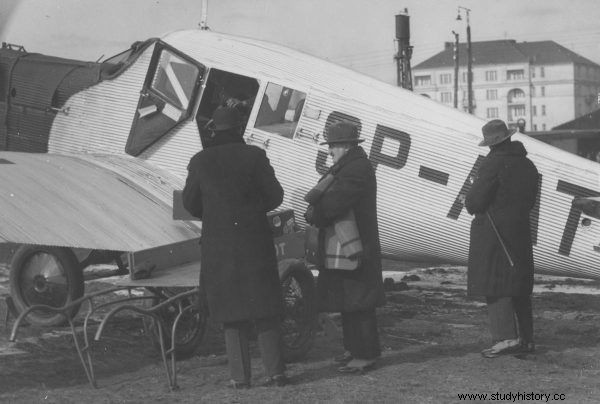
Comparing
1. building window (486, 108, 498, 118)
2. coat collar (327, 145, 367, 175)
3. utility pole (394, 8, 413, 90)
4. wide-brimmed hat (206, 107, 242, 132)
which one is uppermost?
building window (486, 108, 498, 118)

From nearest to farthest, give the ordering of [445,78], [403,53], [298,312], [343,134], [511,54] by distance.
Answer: [343,134] < [298,312] < [403,53] < [511,54] < [445,78]

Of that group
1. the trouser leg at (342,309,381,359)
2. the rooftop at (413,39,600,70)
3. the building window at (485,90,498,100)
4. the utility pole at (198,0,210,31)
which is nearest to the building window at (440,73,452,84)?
the rooftop at (413,39,600,70)

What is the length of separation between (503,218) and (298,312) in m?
1.63

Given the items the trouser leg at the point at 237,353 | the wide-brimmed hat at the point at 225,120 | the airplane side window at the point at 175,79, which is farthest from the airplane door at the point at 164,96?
the trouser leg at the point at 237,353

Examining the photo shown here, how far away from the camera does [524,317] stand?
7.28m

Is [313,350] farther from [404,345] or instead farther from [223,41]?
[223,41]

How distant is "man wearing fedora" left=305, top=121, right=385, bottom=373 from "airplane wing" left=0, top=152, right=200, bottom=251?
1.45 m

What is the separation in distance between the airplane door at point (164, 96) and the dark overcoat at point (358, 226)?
2.58 meters

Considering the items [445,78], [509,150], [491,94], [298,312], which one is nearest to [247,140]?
[298,312]

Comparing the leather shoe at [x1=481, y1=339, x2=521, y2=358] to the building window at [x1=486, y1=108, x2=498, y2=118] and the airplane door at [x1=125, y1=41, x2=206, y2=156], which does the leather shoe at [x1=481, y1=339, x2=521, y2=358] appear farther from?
the building window at [x1=486, y1=108, x2=498, y2=118]

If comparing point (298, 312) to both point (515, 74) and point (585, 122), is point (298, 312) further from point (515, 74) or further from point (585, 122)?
point (515, 74)

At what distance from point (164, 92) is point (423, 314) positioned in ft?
10.2

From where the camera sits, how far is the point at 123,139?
9.31m

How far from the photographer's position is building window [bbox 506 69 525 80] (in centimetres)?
13225
